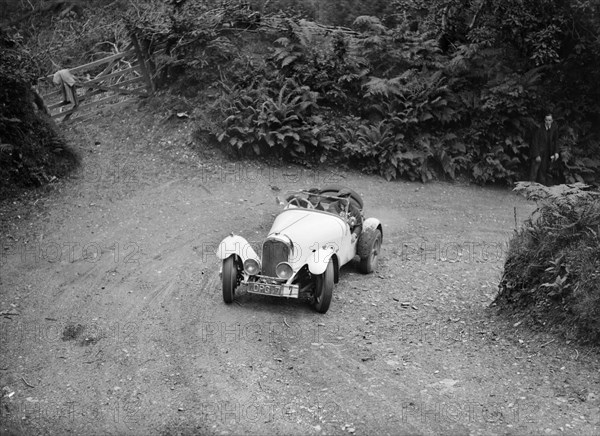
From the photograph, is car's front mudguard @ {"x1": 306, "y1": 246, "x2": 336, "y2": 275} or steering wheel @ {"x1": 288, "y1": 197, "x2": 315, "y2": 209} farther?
steering wheel @ {"x1": 288, "y1": 197, "x2": 315, "y2": 209}

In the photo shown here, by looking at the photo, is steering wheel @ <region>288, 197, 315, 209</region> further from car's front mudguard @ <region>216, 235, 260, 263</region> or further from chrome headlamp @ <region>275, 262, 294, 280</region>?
chrome headlamp @ <region>275, 262, 294, 280</region>

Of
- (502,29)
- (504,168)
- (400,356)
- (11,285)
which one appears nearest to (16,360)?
(11,285)

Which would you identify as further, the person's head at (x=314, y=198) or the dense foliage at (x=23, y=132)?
the dense foliage at (x=23, y=132)

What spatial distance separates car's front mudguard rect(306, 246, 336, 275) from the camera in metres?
10.1

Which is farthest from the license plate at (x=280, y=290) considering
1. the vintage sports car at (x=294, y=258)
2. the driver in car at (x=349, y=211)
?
the driver in car at (x=349, y=211)

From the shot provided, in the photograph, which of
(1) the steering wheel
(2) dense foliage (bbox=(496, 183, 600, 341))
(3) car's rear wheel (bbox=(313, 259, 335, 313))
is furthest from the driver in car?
(2) dense foliage (bbox=(496, 183, 600, 341))

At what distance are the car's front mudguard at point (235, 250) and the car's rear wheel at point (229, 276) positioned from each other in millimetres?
98

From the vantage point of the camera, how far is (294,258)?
10.5m

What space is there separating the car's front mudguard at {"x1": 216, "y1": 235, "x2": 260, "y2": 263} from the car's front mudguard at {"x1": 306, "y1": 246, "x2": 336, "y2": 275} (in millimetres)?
905

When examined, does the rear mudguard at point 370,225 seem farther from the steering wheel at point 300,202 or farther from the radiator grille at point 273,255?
the radiator grille at point 273,255

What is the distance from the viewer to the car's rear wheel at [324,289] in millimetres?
10242

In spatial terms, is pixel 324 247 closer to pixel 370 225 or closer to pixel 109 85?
pixel 370 225

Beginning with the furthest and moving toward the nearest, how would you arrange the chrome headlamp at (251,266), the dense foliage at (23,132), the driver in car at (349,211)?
1. the dense foliage at (23,132)
2. the driver in car at (349,211)
3. the chrome headlamp at (251,266)

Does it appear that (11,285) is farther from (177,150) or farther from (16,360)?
(177,150)
